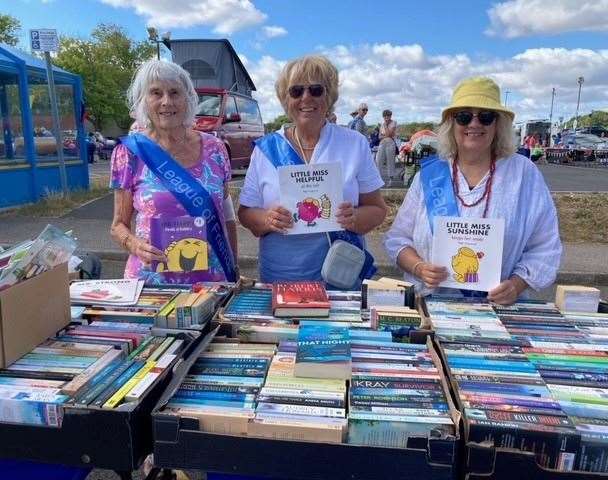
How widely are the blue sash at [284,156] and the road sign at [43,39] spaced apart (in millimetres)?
7038

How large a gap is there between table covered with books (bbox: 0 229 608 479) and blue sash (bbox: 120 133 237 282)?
0.61m

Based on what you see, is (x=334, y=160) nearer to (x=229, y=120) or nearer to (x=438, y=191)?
(x=438, y=191)

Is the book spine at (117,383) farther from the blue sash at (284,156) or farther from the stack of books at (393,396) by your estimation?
the blue sash at (284,156)

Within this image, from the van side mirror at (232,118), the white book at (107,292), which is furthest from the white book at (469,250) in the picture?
the van side mirror at (232,118)

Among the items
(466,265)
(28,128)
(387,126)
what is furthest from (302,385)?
(387,126)

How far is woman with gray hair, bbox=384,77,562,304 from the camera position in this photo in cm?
217

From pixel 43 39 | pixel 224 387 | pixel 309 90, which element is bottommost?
pixel 224 387

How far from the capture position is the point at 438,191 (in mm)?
2289

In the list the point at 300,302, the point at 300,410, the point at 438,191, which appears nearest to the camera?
the point at 300,410

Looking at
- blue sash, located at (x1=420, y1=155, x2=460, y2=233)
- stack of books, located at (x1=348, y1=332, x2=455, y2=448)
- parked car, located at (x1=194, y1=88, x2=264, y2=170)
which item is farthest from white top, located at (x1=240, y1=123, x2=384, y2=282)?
parked car, located at (x1=194, y1=88, x2=264, y2=170)

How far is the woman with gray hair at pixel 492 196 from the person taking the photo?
2168mm

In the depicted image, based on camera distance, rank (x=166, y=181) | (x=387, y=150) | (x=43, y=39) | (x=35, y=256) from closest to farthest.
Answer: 1. (x=35, y=256)
2. (x=166, y=181)
3. (x=43, y=39)
4. (x=387, y=150)

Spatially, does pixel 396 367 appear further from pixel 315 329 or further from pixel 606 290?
pixel 606 290

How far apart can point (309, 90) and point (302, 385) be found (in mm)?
1437
